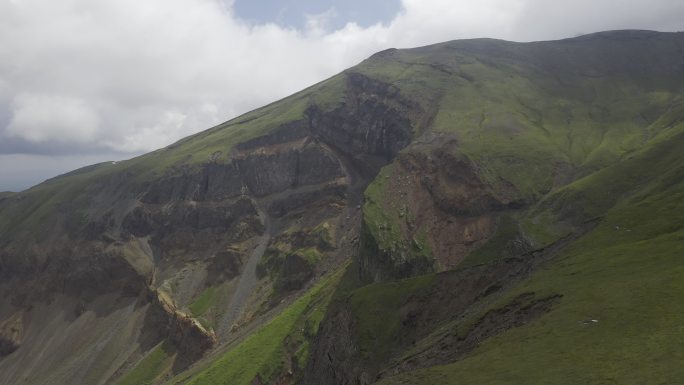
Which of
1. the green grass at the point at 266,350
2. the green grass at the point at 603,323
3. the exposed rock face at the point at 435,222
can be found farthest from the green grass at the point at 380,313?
the green grass at the point at 266,350

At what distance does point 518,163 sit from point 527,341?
154205 mm

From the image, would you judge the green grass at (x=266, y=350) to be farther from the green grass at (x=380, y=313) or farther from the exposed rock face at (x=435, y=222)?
the green grass at (x=380, y=313)

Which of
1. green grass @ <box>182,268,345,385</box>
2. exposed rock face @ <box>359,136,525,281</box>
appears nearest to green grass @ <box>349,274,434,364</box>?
exposed rock face @ <box>359,136,525,281</box>

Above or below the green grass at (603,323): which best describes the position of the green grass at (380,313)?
below

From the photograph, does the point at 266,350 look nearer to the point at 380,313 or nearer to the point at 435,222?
the point at 435,222

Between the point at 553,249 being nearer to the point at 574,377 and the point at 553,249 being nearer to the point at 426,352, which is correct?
the point at 426,352

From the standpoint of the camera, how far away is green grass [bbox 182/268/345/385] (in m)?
162

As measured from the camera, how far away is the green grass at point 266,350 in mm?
161500

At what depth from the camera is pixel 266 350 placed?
6811 inches

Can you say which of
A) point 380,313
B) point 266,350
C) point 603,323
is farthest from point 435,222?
point 603,323

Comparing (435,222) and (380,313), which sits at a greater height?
(380,313)

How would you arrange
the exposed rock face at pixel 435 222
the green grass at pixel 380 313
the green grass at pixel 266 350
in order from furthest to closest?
the green grass at pixel 266 350 → the exposed rock face at pixel 435 222 → the green grass at pixel 380 313

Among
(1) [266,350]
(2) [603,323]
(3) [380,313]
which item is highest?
(2) [603,323]

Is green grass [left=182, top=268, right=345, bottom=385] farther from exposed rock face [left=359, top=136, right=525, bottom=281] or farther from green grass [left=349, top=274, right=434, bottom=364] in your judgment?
green grass [left=349, top=274, right=434, bottom=364]
